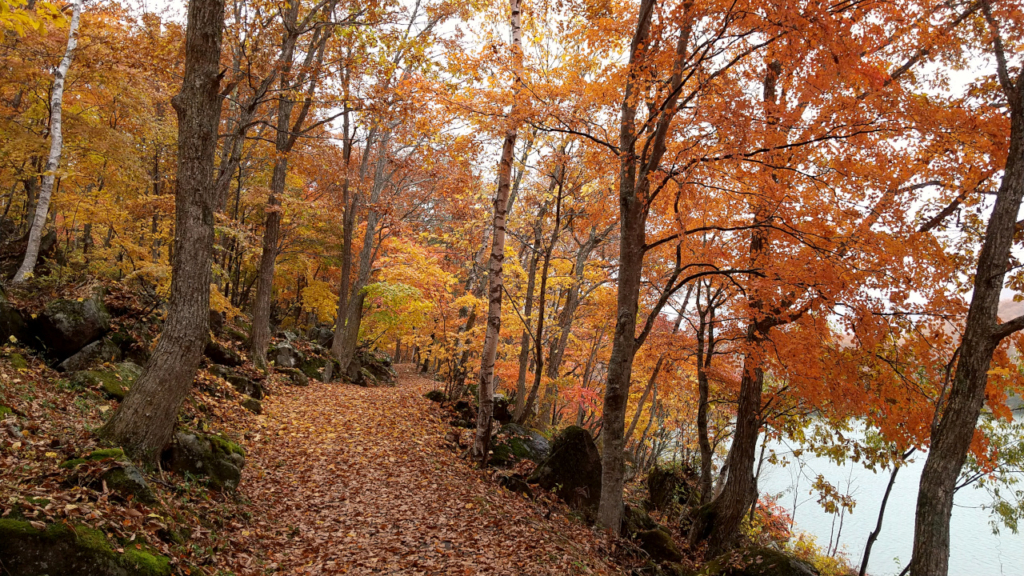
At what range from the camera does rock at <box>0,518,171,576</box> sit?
2930mm

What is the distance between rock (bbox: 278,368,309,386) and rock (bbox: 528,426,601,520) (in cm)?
693

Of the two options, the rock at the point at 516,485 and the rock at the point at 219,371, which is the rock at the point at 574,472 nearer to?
the rock at the point at 516,485

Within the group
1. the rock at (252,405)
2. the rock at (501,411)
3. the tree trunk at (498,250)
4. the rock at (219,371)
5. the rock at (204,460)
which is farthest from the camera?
the rock at (501,411)

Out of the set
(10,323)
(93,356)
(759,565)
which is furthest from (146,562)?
(759,565)

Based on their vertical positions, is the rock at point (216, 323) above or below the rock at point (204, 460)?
above

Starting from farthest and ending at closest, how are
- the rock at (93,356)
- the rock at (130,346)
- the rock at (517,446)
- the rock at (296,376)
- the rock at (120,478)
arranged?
1. the rock at (296,376)
2. the rock at (517,446)
3. the rock at (130,346)
4. the rock at (93,356)
5. the rock at (120,478)

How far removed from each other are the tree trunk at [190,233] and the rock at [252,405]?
379 centimetres

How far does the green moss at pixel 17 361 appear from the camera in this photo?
600 cm

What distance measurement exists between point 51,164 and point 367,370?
408 inches

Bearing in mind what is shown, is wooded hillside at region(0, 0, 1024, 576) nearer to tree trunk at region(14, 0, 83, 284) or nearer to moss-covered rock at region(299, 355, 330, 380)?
tree trunk at region(14, 0, 83, 284)

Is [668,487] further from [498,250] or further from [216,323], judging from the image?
[216,323]

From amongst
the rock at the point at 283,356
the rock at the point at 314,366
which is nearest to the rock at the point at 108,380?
the rock at the point at 283,356

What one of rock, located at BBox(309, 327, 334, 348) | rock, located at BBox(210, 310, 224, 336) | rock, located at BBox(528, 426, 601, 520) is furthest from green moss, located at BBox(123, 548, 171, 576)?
rock, located at BBox(309, 327, 334, 348)

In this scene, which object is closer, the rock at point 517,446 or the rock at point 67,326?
the rock at point 67,326
